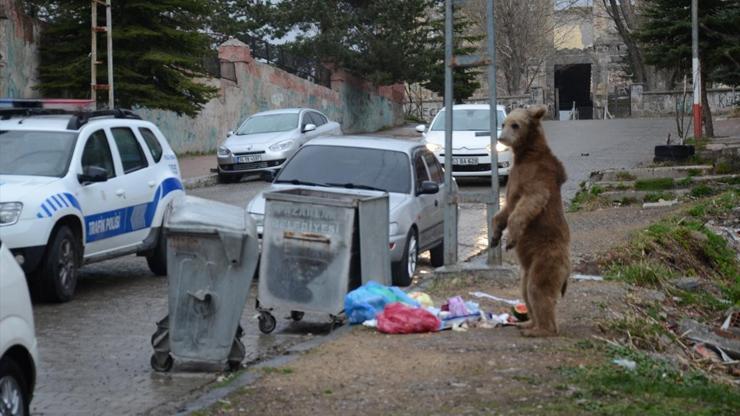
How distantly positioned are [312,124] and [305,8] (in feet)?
59.4

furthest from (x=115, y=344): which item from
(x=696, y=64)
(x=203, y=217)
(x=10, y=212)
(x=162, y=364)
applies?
(x=696, y=64)

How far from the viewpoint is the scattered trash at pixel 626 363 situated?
766 cm

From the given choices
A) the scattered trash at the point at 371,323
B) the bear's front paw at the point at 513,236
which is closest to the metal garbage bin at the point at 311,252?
the scattered trash at the point at 371,323

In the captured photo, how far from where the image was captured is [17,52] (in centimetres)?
2645

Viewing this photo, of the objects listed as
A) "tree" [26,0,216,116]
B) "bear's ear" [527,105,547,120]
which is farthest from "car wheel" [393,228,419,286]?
"tree" [26,0,216,116]

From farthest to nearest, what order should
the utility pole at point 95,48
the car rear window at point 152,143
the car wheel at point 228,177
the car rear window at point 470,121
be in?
the car wheel at point 228,177 → the car rear window at point 470,121 → the utility pole at point 95,48 → the car rear window at point 152,143

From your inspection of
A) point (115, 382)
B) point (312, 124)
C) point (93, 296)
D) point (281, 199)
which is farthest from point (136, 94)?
point (115, 382)

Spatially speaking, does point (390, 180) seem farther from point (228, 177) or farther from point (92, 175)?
point (228, 177)

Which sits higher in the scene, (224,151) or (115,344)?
(224,151)

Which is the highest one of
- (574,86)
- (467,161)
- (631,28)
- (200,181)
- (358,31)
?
(631,28)

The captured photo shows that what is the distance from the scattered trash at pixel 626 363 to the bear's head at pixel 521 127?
185 centimetres

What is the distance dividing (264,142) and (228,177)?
1.29 metres

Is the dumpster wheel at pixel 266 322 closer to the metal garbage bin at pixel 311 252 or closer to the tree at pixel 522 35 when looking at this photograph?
the metal garbage bin at pixel 311 252

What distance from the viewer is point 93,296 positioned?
1215cm
